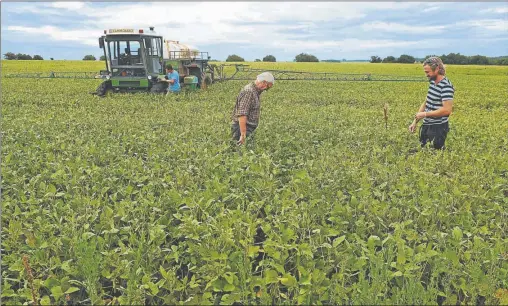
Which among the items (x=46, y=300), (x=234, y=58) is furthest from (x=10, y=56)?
(x=46, y=300)

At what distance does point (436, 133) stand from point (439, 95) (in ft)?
2.29

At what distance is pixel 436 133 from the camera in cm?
680

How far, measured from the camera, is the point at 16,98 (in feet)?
53.2

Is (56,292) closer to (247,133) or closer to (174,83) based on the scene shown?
A: (247,133)

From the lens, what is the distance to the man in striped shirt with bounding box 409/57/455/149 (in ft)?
20.4

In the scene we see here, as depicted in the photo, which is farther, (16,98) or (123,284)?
(16,98)

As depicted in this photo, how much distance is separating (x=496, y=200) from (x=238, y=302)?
324 centimetres

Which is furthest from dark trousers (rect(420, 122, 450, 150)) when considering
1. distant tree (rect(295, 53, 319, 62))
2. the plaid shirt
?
distant tree (rect(295, 53, 319, 62))

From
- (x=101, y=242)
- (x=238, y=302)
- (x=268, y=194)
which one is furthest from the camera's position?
(x=268, y=194)

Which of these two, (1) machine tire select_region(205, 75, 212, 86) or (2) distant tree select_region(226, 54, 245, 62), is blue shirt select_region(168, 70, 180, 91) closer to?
(1) machine tire select_region(205, 75, 212, 86)

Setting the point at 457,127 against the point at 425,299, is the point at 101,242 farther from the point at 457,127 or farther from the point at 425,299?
the point at 457,127

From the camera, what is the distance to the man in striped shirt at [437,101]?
6.22 meters

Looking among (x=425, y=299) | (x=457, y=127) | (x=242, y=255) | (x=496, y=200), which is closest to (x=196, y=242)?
(x=242, y=255)

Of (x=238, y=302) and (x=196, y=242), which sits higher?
(x=196, y=242)
